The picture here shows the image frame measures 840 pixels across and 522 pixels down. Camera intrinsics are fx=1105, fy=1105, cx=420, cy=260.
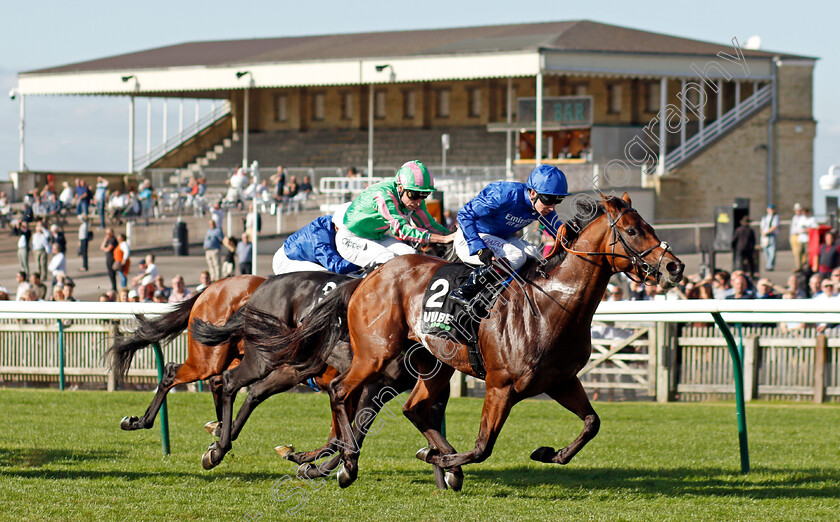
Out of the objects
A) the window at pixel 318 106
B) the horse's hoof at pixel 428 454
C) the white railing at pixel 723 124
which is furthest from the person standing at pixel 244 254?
the window at pixel 318 106

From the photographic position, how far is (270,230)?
24.3 meters

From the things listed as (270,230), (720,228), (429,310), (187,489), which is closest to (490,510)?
(429,310)

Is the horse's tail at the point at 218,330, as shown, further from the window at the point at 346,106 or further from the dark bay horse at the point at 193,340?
the window at the point at 346,106

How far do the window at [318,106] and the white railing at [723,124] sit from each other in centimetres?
1327

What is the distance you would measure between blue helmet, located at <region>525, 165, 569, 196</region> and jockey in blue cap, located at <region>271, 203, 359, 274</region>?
1.71 m

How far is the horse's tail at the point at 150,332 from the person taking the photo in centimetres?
722

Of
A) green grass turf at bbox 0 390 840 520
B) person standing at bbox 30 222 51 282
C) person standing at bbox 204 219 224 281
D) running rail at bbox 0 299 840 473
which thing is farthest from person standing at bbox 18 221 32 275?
running rail at bbox 0 299 840 473

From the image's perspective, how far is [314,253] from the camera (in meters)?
7.32

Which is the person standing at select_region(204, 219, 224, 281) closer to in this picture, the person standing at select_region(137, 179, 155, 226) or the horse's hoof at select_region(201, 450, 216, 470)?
the person standing at select_region(137, 179, 155, 226)

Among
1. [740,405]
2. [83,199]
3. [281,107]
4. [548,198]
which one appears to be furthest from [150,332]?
[281,107]

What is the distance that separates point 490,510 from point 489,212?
5.30 ft

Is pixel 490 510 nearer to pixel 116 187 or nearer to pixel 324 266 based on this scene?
pixel 324 266

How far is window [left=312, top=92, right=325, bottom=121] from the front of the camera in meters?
38.0

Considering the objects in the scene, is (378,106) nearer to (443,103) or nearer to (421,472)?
(443,103)
